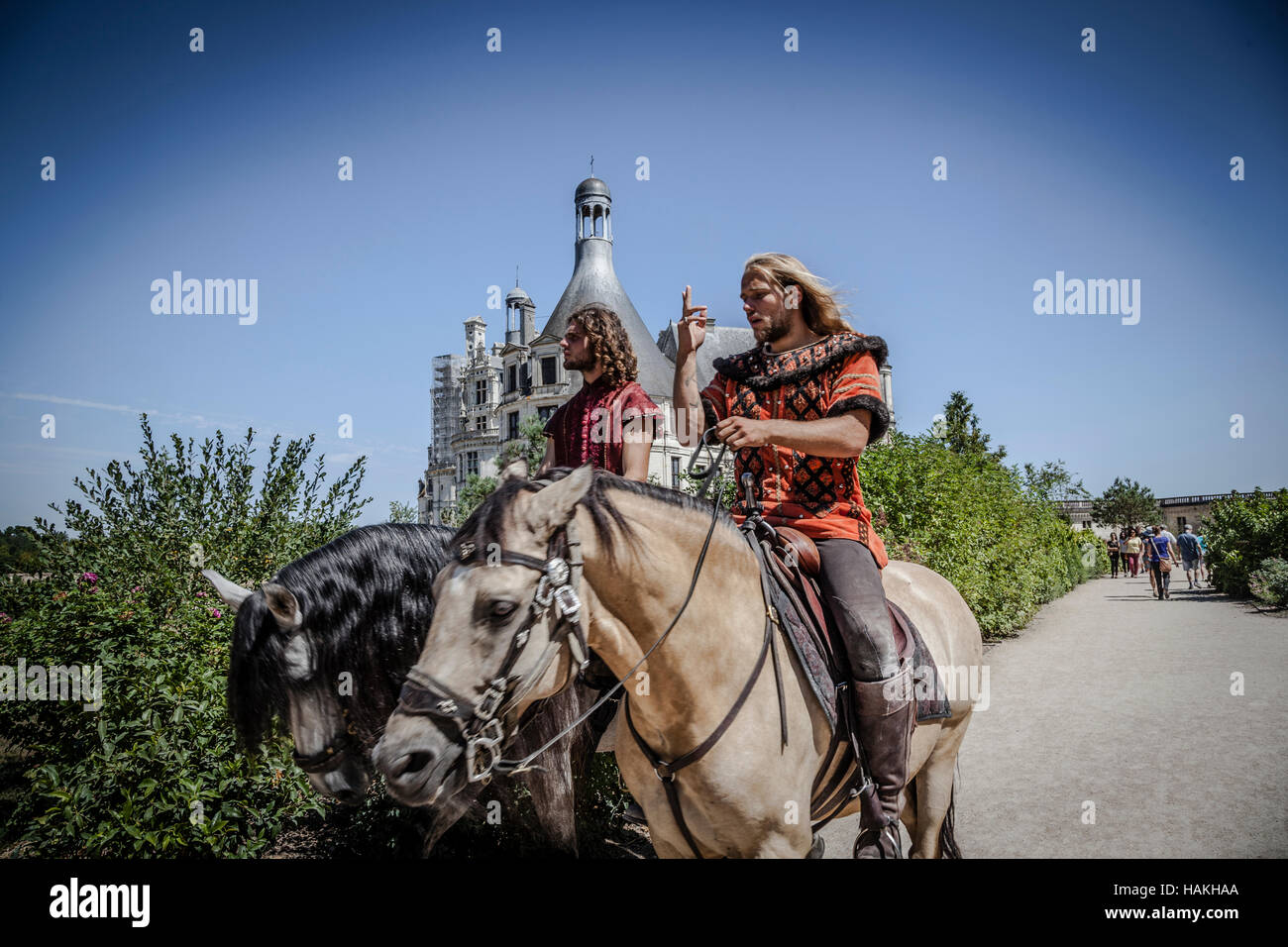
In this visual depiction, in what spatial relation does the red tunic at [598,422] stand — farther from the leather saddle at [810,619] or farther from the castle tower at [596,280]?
the castle tower at [596,280]

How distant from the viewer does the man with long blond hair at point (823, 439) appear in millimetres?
2674

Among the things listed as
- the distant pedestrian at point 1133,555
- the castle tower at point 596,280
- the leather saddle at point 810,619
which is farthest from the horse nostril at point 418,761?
the castle tower at point 596,280

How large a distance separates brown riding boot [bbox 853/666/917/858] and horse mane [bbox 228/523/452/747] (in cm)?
194

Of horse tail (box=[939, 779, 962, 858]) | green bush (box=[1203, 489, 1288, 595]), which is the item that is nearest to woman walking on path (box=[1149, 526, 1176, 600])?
Answer: green bush (box=[1203, 489, 1288, 595])

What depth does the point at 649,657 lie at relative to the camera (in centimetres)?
237

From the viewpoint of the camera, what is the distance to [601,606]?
2279mm

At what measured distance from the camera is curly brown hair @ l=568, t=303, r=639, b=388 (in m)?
4.15

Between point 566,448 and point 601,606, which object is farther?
point 566,448

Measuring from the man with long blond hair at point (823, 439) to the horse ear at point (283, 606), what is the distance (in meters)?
1.95

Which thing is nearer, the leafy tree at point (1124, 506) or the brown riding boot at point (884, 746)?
the brown riding boot at point (884, 746)

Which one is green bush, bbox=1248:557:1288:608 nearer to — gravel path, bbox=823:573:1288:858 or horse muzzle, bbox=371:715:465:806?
gravel path, bbox=823:573:1288:858
